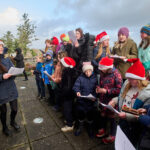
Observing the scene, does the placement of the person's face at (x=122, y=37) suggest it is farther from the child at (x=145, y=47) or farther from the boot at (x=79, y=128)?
the boot at (x=79, y=128)

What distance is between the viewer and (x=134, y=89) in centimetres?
158

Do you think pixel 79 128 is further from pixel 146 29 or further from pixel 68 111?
pixel 146 29

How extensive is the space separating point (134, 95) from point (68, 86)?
133 cm

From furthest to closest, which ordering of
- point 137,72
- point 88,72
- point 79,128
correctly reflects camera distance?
point 79,128
point 88,72
point 137,72

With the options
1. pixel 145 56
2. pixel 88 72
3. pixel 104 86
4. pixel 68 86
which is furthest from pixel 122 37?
pixel 68 86

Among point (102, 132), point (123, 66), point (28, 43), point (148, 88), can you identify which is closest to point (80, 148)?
point (102, 132)

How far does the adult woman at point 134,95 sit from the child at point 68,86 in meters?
1.17

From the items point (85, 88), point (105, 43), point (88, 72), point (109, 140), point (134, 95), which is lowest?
point (109, 140)

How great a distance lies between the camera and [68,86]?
98.5 inches

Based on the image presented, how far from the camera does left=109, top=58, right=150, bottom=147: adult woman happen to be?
144cm

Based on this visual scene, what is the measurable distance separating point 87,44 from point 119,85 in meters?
1.39

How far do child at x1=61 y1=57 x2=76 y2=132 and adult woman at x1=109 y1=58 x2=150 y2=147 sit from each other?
1.17 metres

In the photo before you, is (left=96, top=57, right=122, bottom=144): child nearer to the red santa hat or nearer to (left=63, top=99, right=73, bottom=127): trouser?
(left=63, top=99, right=73, bottom=127): trouser

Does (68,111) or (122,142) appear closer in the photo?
(122,142)
